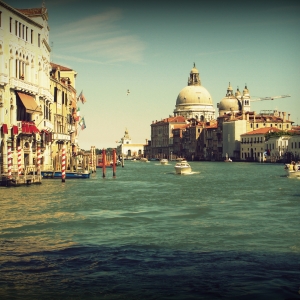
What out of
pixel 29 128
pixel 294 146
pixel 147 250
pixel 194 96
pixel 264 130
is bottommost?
pixel 147 250

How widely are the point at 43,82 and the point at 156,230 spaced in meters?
19.7

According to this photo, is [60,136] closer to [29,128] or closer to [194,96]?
[29,128]

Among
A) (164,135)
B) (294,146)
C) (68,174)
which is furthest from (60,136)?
(164,135)

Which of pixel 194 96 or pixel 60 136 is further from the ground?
pixel 194 96

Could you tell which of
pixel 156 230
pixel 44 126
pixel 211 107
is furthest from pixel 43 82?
pixel 211 107

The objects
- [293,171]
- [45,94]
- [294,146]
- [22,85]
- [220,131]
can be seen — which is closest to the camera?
[22,85]

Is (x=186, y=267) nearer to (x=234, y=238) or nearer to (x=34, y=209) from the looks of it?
(x=234, y=238)

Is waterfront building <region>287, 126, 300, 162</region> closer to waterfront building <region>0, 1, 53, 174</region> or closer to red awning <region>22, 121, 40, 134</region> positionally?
waterfront building <region>0, 1, 53, 174</region>

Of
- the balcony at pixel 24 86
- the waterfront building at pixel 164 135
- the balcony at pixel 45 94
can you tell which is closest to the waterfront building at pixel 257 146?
the waterfront building at pixel 164 135

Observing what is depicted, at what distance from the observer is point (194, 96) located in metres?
145

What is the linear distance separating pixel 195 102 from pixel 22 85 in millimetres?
116942

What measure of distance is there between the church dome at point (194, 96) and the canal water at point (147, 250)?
12505cm

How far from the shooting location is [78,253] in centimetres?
1161

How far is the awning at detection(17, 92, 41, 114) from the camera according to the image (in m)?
29.4
